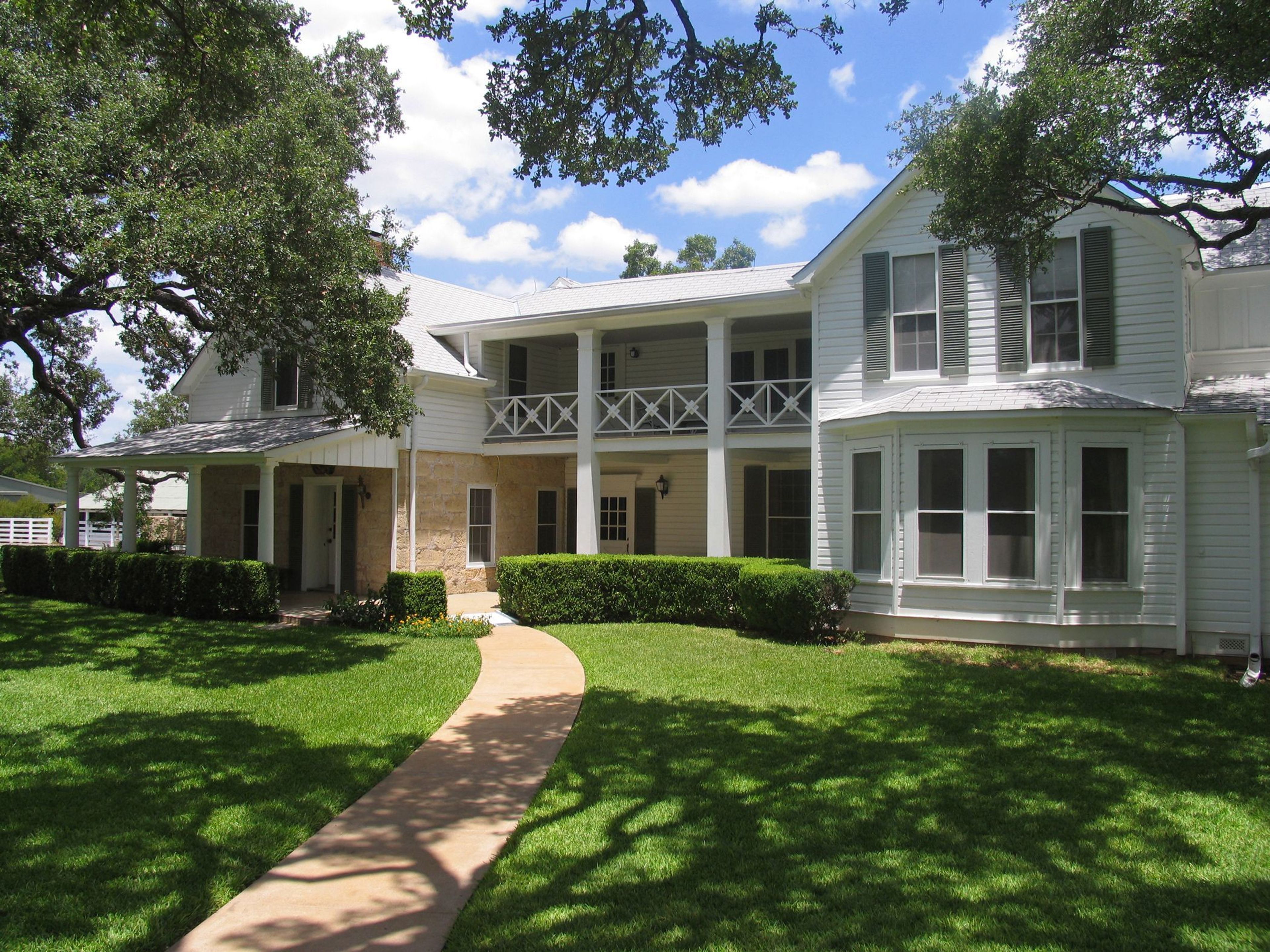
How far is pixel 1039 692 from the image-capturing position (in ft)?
31.0

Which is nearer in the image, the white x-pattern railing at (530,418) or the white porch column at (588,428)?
the white porch column at (588,428)

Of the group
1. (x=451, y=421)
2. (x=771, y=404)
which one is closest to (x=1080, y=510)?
(x=771, y=404)

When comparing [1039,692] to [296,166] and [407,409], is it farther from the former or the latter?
[296,166]

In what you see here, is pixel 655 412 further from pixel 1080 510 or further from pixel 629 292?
pixel 1080 510

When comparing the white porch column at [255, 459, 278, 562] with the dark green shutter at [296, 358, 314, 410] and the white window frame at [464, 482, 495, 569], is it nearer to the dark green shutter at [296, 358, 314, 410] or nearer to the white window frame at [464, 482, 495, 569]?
the dark green shutter at [296, 358, 314, 410]

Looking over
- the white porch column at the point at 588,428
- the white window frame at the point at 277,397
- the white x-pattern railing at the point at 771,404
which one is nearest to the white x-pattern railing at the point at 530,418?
the white porch column at the point at 588,428

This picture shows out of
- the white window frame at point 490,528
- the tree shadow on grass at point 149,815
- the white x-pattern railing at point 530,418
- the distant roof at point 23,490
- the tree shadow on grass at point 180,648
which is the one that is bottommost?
the tree shadow on grass at point 149,815

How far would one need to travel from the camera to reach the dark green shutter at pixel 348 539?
17.9 meters

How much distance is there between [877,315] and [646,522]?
28.2 ft

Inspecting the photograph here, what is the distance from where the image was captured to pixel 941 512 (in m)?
12.3

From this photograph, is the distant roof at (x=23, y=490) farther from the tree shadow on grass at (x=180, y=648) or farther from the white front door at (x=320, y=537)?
the tree shadow on grass at (x=180, y=648)

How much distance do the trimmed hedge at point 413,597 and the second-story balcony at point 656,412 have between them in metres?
4.94

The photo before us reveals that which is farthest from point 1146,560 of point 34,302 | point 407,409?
point 34,302

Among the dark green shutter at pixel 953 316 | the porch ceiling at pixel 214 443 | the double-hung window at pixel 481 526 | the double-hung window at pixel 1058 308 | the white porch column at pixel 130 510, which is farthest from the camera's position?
the double-hung window at pixel 481 526
